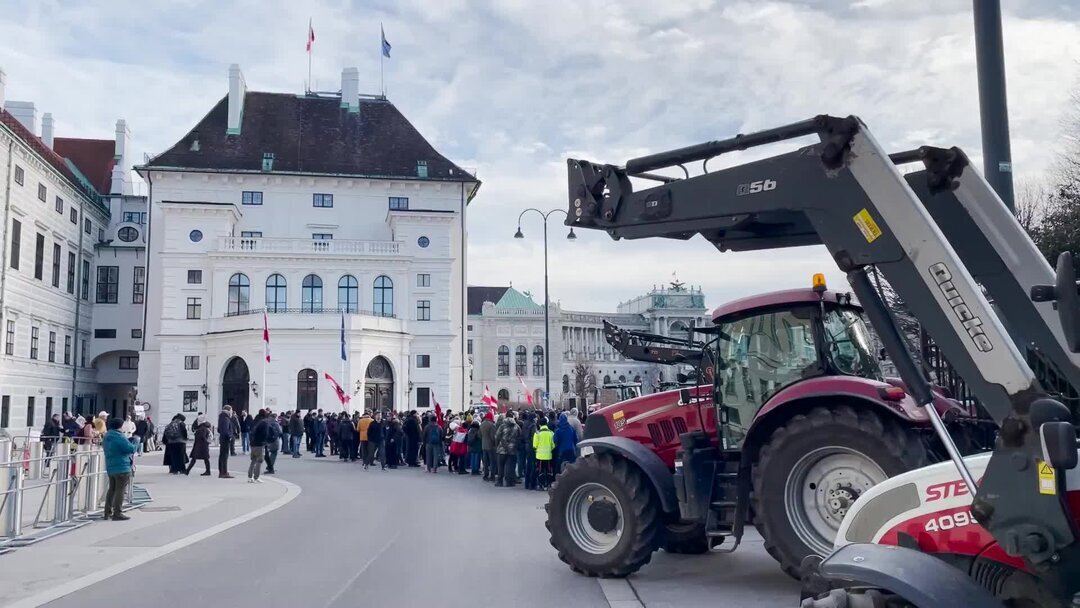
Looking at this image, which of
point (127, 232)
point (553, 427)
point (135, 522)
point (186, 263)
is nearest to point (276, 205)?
point (186, 263)

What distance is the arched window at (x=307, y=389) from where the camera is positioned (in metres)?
51.5

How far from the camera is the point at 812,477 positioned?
7.54 m

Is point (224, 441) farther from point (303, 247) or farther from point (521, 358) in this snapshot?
point (521, 358)

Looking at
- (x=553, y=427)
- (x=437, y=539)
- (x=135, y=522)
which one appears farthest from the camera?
(x=553, y=427)

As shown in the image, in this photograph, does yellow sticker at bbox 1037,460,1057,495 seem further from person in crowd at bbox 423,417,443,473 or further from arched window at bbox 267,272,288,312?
arched window at bbox 267,272,288,312

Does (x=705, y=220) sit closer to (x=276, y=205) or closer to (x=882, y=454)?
(x=882, y=454)

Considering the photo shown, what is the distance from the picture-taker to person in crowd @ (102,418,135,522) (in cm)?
1438

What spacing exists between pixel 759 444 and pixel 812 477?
2.05 ft

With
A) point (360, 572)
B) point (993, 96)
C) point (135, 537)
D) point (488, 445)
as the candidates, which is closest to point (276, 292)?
point (488, 445)

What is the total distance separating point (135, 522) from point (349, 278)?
42.4m

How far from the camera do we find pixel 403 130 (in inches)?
2566

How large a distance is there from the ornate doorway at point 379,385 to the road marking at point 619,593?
45046mm

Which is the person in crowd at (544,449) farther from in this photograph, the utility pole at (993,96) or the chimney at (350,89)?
the chimney at (350,89)

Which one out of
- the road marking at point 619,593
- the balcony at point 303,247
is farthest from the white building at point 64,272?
the road marking at point 619,593
